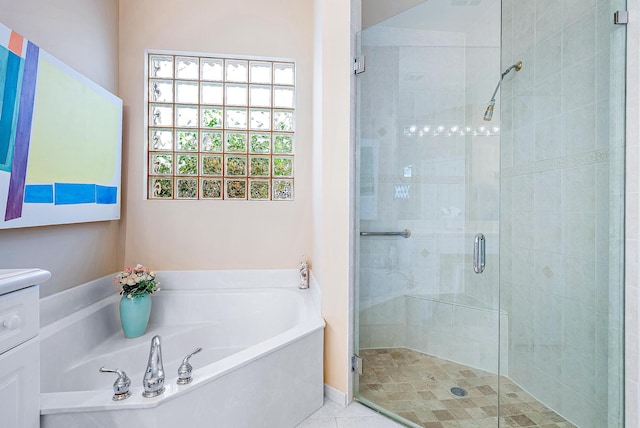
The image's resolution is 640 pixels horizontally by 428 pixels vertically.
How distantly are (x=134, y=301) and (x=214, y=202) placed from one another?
873 millimetres

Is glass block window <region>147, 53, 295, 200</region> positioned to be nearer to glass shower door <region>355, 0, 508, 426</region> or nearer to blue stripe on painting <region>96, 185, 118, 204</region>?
blue stripe on painting <region>96, 185, 118, 204</region>

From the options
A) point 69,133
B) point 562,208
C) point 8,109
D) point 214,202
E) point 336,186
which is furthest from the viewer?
point 214,202

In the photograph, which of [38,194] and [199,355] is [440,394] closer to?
[199,355]

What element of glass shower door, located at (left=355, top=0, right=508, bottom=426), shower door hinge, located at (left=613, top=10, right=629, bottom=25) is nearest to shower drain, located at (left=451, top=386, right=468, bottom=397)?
glass shower door, located at (left=355, top=0, right=508, bottom=426)

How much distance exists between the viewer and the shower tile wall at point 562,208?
1.30 meters

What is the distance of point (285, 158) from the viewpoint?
2656mm

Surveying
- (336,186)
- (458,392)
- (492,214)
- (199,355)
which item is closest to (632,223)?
(492,214)

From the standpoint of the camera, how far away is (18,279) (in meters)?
0.90

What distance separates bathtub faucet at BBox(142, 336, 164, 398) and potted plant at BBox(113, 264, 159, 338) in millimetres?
992

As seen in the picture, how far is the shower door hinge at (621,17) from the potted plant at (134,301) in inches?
103

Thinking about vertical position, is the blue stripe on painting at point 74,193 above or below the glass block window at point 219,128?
below

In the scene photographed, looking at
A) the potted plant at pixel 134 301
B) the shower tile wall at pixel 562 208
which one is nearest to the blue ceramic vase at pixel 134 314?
Answer: the potted plant at pixel 134 301

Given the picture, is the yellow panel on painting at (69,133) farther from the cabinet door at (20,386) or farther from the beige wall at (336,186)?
the beige wall at (336,186)

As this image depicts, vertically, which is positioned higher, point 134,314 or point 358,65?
point 358,65
